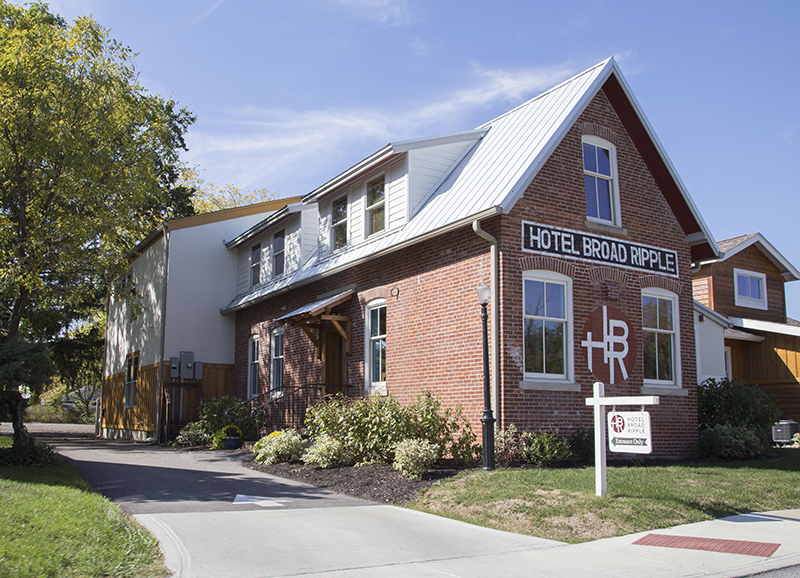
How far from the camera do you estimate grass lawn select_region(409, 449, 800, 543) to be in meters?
8.11

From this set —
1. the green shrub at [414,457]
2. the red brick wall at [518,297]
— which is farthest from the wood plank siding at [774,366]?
the green shrub at [414,457]

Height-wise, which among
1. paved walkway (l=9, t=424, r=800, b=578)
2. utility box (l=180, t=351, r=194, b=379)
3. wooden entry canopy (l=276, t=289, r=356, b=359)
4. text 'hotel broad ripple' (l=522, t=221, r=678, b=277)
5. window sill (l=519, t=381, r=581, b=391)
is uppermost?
text 'hotel broad ripple' (l=522, t=221, r=678, b=277)

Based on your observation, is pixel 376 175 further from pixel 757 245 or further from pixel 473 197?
A: pixel 757 245

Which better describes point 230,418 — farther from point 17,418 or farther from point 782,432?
point 782,432

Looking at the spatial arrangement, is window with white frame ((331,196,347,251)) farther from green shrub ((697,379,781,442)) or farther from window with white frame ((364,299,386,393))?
green shrub ((697,379,781,442))

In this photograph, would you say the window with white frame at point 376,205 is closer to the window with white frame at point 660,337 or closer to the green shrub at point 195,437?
the window with white frame at point 660,337

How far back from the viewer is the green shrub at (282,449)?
45.0 feet

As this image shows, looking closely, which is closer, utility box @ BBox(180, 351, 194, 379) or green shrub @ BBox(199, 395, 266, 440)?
green shrub @ BBox(199, 395, 266, 440)

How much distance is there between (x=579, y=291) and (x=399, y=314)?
12.1ft

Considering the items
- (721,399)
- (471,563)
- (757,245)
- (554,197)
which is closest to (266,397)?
(554,197)

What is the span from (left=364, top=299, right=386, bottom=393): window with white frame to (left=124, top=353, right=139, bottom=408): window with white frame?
37.3ft

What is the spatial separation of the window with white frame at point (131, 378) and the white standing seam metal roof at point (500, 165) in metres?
10.4

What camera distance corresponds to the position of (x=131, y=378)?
24438 mm

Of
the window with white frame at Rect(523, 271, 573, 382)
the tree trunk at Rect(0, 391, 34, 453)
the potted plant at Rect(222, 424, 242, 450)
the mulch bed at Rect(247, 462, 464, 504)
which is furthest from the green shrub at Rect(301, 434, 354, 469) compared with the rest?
the potted plant at Rect(222, 424, 242, 450)
